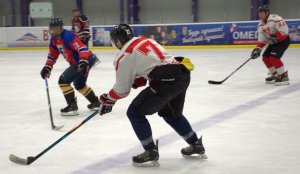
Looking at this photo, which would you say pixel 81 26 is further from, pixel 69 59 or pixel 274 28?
pixel 69 59

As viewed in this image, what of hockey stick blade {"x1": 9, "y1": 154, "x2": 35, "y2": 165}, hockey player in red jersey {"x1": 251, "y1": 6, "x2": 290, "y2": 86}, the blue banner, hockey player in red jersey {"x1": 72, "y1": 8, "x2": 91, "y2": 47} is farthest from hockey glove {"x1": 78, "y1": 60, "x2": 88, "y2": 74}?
the blue banner

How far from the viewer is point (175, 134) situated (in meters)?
3.69

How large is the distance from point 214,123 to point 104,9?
50.9ft

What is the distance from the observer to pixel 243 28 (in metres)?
12.1

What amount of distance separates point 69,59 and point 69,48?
0.44 ft

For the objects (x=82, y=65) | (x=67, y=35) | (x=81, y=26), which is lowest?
(x=82, y=65)

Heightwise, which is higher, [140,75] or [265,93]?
[140,75]

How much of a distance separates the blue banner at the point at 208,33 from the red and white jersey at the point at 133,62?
9628 mm

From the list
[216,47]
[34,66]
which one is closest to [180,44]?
[216,47]

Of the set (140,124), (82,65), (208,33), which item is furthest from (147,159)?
(208,33)

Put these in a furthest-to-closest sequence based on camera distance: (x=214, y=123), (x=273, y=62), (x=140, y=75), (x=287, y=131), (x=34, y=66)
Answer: (x=34, y=66) → (x=273, y=62) → (x=214, y=123) → (x=287, y=131) → (x=140, y=75)

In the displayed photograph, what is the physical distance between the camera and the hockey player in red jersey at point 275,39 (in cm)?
619

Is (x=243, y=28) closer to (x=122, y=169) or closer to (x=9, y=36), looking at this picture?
(x=9, y=36)

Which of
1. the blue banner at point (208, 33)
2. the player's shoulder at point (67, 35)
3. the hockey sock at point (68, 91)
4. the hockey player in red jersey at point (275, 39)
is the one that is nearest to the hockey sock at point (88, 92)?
the hockey sock at point (68, 91)
